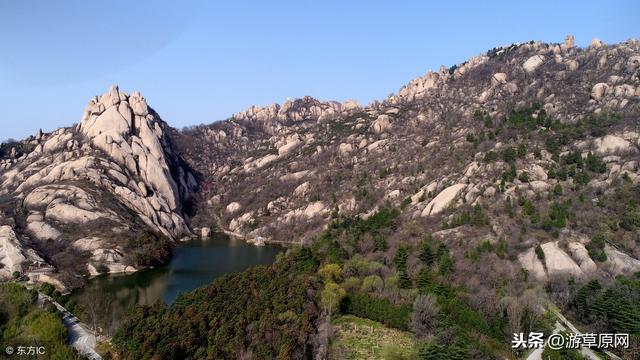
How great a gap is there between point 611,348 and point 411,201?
151ft

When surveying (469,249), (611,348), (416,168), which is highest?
(416,168)

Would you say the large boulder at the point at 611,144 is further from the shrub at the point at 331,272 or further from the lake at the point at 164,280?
the lake at the point at 164,280

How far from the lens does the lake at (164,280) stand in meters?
52.6

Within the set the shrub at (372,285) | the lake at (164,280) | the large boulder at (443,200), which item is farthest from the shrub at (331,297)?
the large boulder at (443,200)

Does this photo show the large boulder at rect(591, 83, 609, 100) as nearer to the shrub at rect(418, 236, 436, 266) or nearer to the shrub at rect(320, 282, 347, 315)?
the shrub at rect(418, 236, 436, 266)

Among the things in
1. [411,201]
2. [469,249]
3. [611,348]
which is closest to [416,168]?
[411,201]

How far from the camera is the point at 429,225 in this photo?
7312 cm

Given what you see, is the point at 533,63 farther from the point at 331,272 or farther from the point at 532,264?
the point at 331,272

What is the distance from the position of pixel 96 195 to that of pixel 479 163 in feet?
236

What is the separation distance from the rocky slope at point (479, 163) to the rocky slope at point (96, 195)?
1639 centimetres

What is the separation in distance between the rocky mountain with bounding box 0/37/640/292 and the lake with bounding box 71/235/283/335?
4996 mm

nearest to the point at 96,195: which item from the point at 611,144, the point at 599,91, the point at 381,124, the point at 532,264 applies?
the point at 381,124

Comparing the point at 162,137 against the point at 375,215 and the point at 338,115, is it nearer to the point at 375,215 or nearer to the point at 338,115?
the point at 338,115

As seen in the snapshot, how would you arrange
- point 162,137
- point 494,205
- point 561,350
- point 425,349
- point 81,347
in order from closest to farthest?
point 425,349, point 561,350, point 81,347, point 494,205, point 162,137
